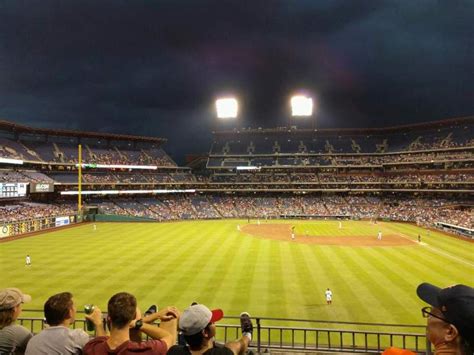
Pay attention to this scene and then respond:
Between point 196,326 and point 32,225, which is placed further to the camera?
point 32,225

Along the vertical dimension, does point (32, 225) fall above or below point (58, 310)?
below

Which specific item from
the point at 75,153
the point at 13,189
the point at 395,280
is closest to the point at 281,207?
the point at 75,153

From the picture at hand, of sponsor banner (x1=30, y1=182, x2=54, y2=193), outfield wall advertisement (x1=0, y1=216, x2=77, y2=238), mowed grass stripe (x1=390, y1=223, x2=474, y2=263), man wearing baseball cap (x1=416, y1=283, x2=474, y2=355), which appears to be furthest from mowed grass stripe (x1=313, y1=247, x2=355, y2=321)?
sponsor banner (x1=30, y1=182, x2=54, y2=193)

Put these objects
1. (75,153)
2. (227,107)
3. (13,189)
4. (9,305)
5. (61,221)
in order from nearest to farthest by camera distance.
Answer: (9,305), (13,189), (61,221), (75,153), (227,107)

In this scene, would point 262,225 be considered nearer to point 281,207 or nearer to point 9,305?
point 281,207

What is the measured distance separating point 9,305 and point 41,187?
215 feet

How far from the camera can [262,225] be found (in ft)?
205

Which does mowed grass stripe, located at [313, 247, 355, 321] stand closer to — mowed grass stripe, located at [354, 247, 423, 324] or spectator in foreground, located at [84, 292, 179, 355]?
mowed grass stripe, located at [354, 247, 423, 324]

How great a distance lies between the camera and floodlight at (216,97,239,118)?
270ft

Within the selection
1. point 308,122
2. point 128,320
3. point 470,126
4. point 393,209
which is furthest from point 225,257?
point 308,122

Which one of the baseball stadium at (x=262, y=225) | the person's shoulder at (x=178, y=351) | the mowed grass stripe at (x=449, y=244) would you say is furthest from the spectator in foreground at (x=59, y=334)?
the mowed grass stripe at (x=449, y=244)

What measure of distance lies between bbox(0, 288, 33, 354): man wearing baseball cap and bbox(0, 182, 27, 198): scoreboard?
2268 inches

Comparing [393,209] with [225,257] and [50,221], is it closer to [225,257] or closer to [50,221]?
[225,257]

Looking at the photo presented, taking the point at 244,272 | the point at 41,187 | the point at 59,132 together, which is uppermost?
the point at 59,132
